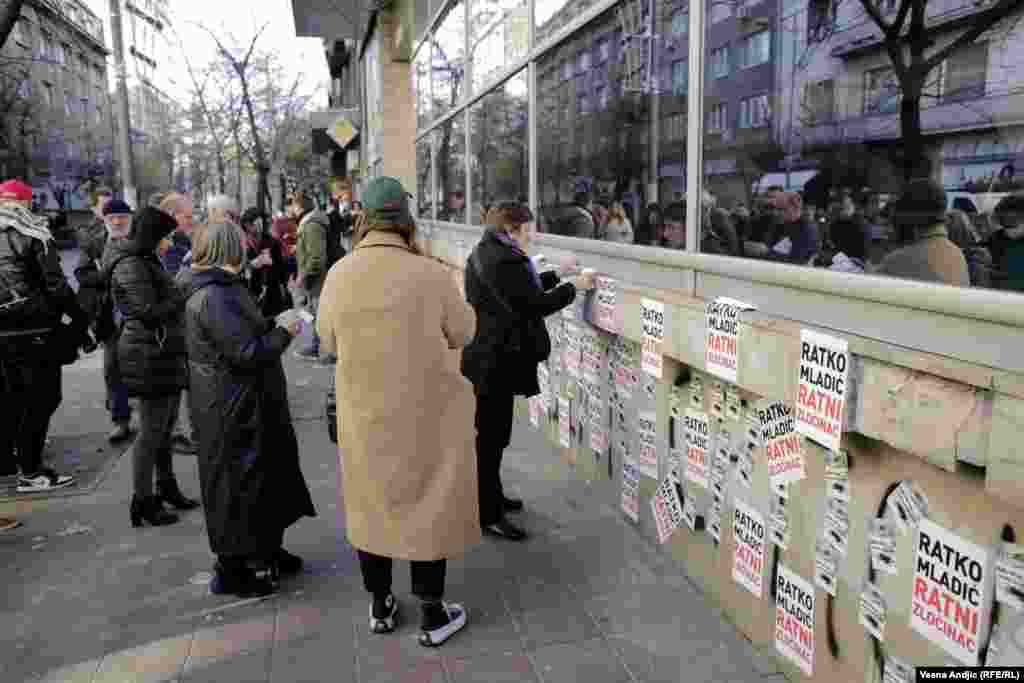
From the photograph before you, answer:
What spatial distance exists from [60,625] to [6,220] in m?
2.52

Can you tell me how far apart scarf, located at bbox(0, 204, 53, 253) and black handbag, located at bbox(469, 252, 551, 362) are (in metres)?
2.79

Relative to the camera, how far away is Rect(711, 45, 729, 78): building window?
3.23 metres

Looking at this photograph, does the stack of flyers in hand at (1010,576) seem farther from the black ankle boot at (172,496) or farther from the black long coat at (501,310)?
the black ankle boot at (172,496)

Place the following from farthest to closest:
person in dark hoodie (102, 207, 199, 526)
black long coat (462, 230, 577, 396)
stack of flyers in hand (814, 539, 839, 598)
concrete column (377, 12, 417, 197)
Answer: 1. concrete column (377, 12, 417, 197)
2. person in dark hoodie (102, 207, 199, 526)
3. black long coat (462, 230, 577, 396)
4. stack of flyers in hand (814, 539, 839, 598)

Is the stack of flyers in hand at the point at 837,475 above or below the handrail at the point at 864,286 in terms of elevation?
below

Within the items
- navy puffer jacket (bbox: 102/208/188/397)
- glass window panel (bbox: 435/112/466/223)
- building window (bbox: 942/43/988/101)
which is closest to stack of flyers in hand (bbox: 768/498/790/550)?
building window (bbox: 942/43/988/101)

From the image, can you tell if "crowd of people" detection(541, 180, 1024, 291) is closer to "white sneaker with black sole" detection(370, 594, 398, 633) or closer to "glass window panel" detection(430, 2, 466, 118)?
"white sneaker with black sole" detection(370, 594, 398, 633)

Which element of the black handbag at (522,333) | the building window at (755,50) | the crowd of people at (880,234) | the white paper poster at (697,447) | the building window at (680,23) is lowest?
the white paper poster at (697,447)

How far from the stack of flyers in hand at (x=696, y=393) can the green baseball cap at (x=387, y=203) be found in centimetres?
144

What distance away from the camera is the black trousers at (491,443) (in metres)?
4.20

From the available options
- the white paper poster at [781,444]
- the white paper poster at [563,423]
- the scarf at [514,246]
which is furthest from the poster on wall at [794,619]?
the white paper poster at [563,423]

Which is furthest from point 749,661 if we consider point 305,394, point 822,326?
point 305,394

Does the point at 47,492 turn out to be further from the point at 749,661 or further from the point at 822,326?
the point at 822,326

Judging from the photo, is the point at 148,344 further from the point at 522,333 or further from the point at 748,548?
the point at 748,548
